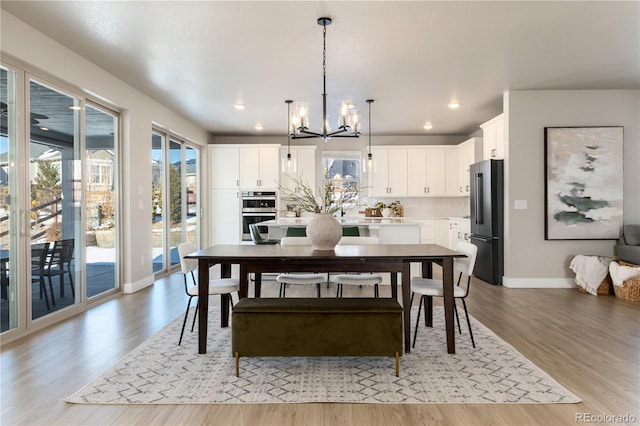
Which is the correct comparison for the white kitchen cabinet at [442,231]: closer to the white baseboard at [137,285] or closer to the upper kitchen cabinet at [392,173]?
the upper kitchen cabinet at [392,173]

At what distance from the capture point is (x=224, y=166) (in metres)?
8.40

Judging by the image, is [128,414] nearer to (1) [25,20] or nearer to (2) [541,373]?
(2) [541,373]

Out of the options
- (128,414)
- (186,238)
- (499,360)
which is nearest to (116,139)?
(186,238)

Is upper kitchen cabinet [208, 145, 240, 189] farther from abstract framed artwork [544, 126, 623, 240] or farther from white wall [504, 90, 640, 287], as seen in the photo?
abstract framed artwork [544, 126, 623, 240]

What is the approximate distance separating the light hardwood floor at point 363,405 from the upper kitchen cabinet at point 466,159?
353 cm

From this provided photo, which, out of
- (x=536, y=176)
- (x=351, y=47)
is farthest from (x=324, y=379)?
(x=536, y=176)

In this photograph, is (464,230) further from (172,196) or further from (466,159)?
(172,196)

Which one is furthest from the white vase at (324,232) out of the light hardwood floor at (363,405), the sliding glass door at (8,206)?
the sliding glass door at (8,206)

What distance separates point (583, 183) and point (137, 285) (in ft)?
19.8

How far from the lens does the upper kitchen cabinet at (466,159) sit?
7627 millimetres

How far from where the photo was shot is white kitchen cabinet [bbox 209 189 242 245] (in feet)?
27.2

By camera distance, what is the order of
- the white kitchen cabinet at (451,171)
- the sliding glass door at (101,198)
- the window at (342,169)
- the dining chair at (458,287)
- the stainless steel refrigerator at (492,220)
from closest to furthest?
the dining chair at (458,287) < the sliding glass door at (101,198) < the stainless steel refrigerator at (492,220) < the white kitchen cabinet at (451,171) < the window at (342,169)

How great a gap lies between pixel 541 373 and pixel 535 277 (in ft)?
11.0

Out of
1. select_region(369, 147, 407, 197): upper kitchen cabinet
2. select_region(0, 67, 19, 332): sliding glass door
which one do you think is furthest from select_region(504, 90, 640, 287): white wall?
select_region(0, 67, 19, 332): sliding glass door
